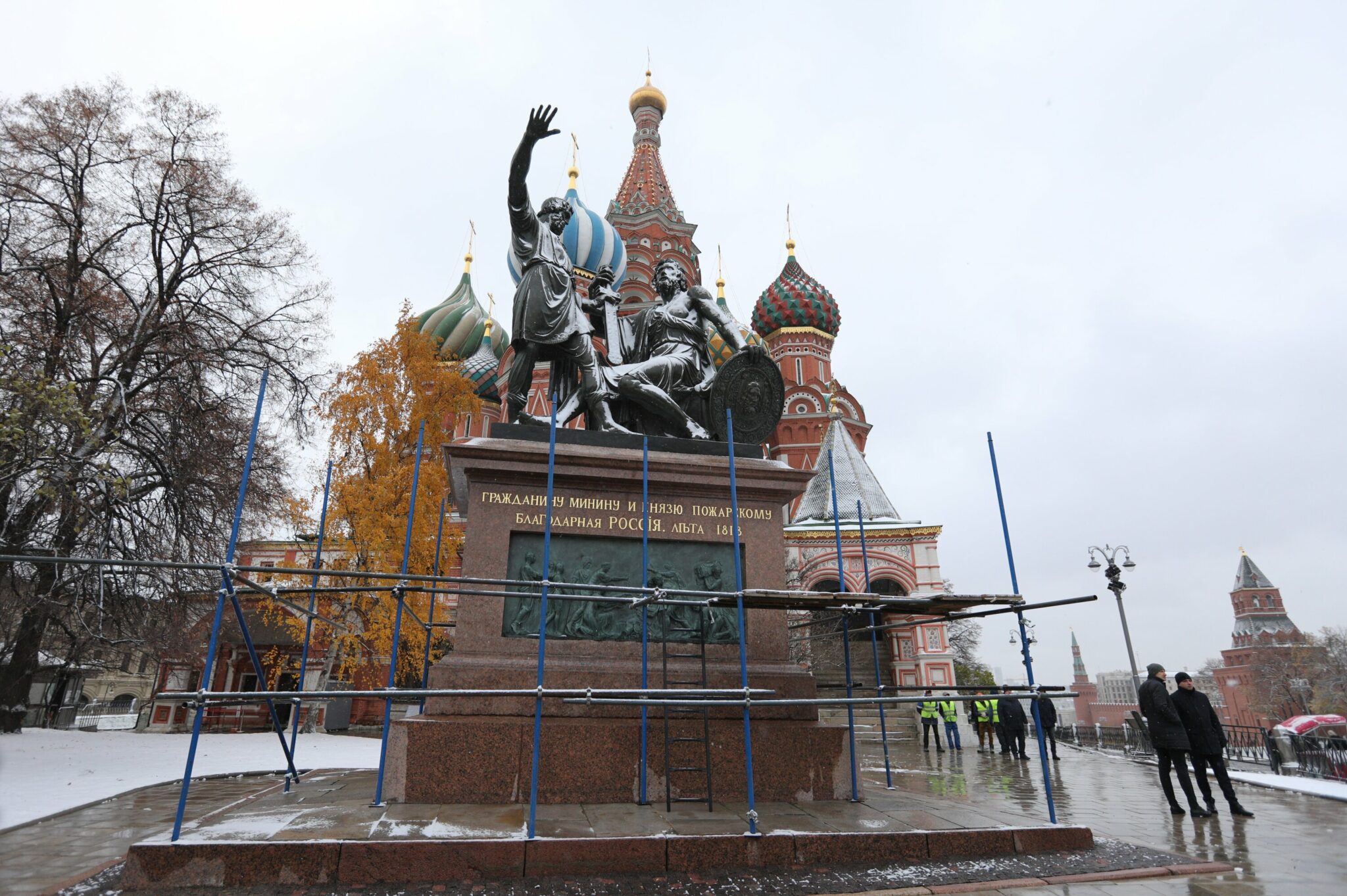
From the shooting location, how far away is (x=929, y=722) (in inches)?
695

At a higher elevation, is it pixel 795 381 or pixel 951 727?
pixel 795 381

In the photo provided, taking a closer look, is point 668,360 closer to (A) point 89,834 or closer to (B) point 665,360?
(B) point 665,360

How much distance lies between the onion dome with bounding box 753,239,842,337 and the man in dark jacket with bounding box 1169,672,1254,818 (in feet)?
112

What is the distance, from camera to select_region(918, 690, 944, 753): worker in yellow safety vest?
14877 millimetres

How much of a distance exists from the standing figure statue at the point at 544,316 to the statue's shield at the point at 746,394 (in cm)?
121

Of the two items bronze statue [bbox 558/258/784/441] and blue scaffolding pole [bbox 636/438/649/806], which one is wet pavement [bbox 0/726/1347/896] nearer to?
blue scaffolding pole [bbox 636/438/649/806]

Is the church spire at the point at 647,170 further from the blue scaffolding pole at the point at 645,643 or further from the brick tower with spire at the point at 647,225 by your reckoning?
the blue scaffolding pole at the point at 645,643

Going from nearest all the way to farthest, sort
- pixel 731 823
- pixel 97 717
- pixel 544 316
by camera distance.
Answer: pixel 731 823 → pixel 544 316 → pixel 97 717

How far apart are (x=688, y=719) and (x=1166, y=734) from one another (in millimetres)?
4537

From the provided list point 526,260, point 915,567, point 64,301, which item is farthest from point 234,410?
point 915,567

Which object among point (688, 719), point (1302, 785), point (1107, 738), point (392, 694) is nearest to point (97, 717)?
point (392, 694)

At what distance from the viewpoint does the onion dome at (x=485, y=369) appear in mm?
35375

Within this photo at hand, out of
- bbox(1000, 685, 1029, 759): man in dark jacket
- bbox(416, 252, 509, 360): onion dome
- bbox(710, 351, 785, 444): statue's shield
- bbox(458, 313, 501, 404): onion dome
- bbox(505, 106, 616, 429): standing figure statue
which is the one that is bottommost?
bbox(1000, 685, 1029, 759): man in dark jacket

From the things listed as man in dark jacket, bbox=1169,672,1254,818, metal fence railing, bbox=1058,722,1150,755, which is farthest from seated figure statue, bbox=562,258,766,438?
metal fence railing, bbox=1058,722,1150,755
